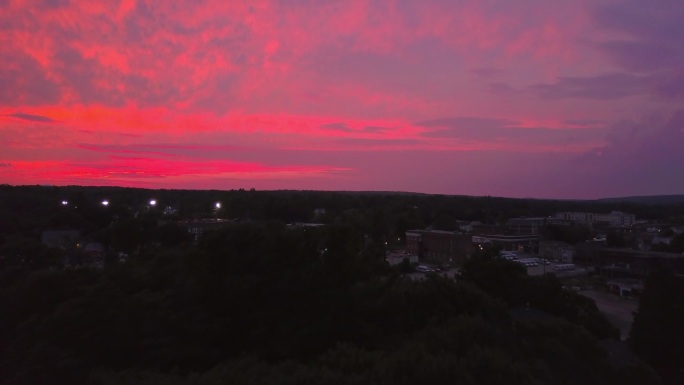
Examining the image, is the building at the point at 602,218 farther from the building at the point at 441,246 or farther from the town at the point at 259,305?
the town at the point at 259,305

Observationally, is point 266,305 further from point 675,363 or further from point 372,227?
point 372,227

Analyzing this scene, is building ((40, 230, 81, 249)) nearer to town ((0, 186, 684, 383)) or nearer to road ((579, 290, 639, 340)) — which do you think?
town ((0, 186, 684, 383))

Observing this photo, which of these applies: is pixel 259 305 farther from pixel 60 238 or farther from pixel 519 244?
pixel 519 244

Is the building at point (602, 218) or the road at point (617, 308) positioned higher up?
the building at point (602, 218)

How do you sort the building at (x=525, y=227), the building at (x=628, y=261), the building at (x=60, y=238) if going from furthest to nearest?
the building at (x=525, y=227), the building at (x=628, y=261), the building at (x=60, y=238)

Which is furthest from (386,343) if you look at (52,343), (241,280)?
(52,343)

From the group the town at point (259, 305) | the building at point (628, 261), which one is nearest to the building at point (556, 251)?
the building at point (628, 261)

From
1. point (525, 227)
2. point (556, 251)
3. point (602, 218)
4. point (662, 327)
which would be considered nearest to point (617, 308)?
point (662, 327)
